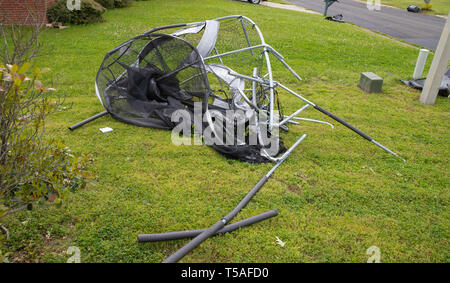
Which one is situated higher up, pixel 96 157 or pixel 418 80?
pixel 418 80

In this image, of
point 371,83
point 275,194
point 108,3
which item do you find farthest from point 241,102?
point 108,3

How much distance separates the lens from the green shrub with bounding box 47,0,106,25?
35.9 feet

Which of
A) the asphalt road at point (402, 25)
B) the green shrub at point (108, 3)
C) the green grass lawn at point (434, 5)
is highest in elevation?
the green grass lawn at point (434, 5)

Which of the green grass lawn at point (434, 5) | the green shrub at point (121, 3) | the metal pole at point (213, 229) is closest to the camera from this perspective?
the metal pole at point (213, 229)

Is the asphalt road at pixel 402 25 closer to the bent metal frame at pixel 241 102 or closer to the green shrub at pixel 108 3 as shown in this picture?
the bent metal frame at pixel 241 102

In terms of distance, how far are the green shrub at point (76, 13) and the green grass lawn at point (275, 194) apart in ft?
18.2

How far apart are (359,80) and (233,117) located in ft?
14.1

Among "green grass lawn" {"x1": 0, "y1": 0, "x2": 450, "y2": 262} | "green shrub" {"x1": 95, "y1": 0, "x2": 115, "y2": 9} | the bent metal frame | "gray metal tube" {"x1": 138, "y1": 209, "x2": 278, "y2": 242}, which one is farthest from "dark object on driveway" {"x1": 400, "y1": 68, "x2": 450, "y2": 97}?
"green shrub" {"x1": 95, "y1": 0, "x2": 115, "y2": 9}

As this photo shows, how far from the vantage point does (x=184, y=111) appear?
5.02 meters

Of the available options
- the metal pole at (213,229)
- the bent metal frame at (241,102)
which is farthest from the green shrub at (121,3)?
the metal pole at (213,229)

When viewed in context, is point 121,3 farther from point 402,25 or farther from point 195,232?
point 195,232

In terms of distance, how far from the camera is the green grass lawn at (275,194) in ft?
10.1

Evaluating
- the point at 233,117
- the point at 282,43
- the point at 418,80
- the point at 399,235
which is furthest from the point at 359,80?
the point at 399,235
